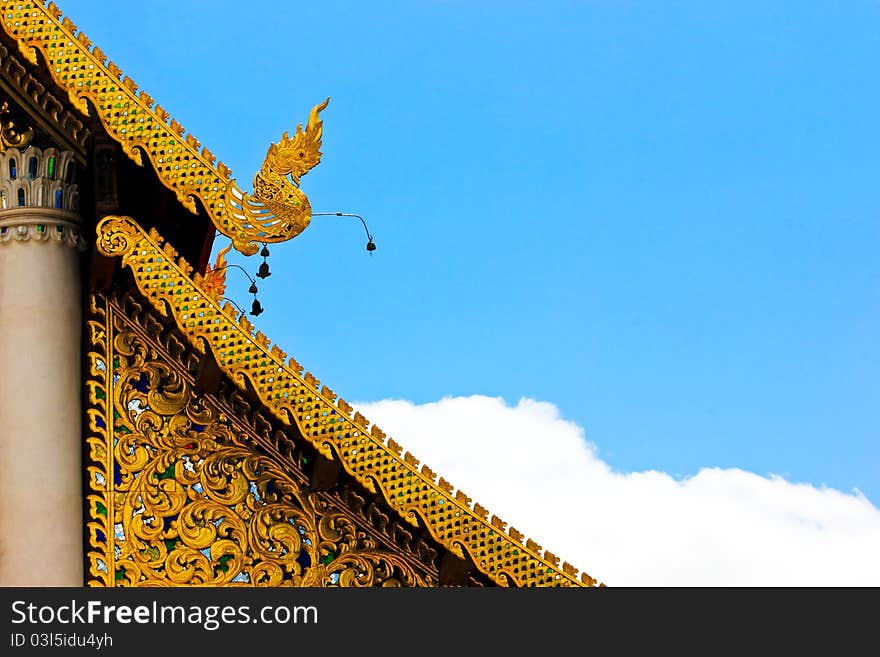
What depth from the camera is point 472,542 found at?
7.59 m

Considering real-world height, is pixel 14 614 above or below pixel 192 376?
below

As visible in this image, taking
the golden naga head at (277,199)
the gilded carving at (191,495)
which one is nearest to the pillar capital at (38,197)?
the gilded carving at (191,495)

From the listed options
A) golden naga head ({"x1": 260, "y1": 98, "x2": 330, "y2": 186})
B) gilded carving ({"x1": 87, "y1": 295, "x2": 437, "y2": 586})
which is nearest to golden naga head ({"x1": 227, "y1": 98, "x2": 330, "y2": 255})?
golden naga head ({"x1": 260, "y1": 98, "x2": 330, "y2": 186})

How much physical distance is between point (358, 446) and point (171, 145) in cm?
188

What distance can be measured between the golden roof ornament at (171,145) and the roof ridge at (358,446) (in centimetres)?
46

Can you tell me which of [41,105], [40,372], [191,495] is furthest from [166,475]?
[41,105]

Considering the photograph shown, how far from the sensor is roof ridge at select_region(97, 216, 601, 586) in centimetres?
756

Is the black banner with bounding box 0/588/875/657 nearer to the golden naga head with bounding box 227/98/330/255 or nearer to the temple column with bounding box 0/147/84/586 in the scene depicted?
the temple column with bounding box 0/147/84/586

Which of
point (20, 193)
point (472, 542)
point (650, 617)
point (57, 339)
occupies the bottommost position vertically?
point (650, 617)

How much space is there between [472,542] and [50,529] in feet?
7.23

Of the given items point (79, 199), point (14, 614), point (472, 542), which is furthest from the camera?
point (79, 199)

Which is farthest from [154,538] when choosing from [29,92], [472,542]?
[29,92]

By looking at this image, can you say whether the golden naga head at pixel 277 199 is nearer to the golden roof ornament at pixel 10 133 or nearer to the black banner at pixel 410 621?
the golden roof ornament at pixel 10 133

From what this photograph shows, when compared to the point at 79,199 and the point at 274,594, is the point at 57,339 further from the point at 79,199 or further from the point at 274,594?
the point at 274,594
